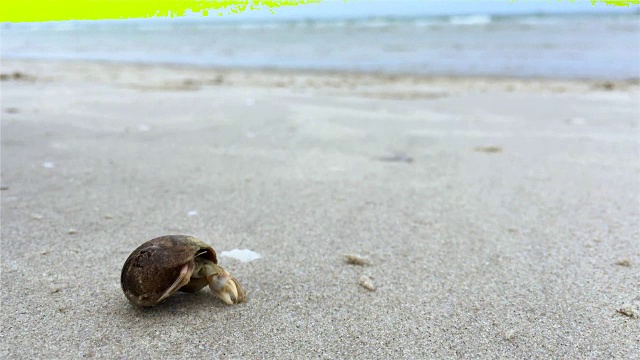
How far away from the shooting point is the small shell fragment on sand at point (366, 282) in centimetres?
192

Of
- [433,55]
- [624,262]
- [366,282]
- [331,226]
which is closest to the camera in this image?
[366,282]

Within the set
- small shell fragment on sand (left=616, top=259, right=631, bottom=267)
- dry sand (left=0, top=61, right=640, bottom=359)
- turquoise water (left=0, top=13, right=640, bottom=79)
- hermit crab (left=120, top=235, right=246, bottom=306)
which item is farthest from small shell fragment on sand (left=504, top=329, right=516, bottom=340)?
turquoise water (left=0, top=13, right=640, bottom=79)

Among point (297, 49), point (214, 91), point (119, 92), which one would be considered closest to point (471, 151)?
point (214, 91)

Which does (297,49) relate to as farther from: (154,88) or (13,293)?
(13,293)

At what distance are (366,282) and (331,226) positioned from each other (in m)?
0.63

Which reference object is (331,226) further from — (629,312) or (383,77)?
(383,77)

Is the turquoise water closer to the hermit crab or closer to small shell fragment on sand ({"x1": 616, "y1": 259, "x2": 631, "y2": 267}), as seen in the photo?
small shell fragment on sand ({"x1": 616, "y1": 259, "x2": 631, "y2": 267})

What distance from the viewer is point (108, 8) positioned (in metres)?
3.52

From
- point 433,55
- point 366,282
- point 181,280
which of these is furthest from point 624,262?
point 433,55

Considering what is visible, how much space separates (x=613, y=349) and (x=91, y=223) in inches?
84.3

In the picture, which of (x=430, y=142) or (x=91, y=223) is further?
(x=430, y=142)

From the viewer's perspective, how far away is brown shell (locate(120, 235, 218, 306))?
1.63 metres

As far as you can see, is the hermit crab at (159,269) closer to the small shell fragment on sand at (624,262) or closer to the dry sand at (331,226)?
the dry sand at (331,226)

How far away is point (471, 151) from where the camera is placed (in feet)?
13.0
